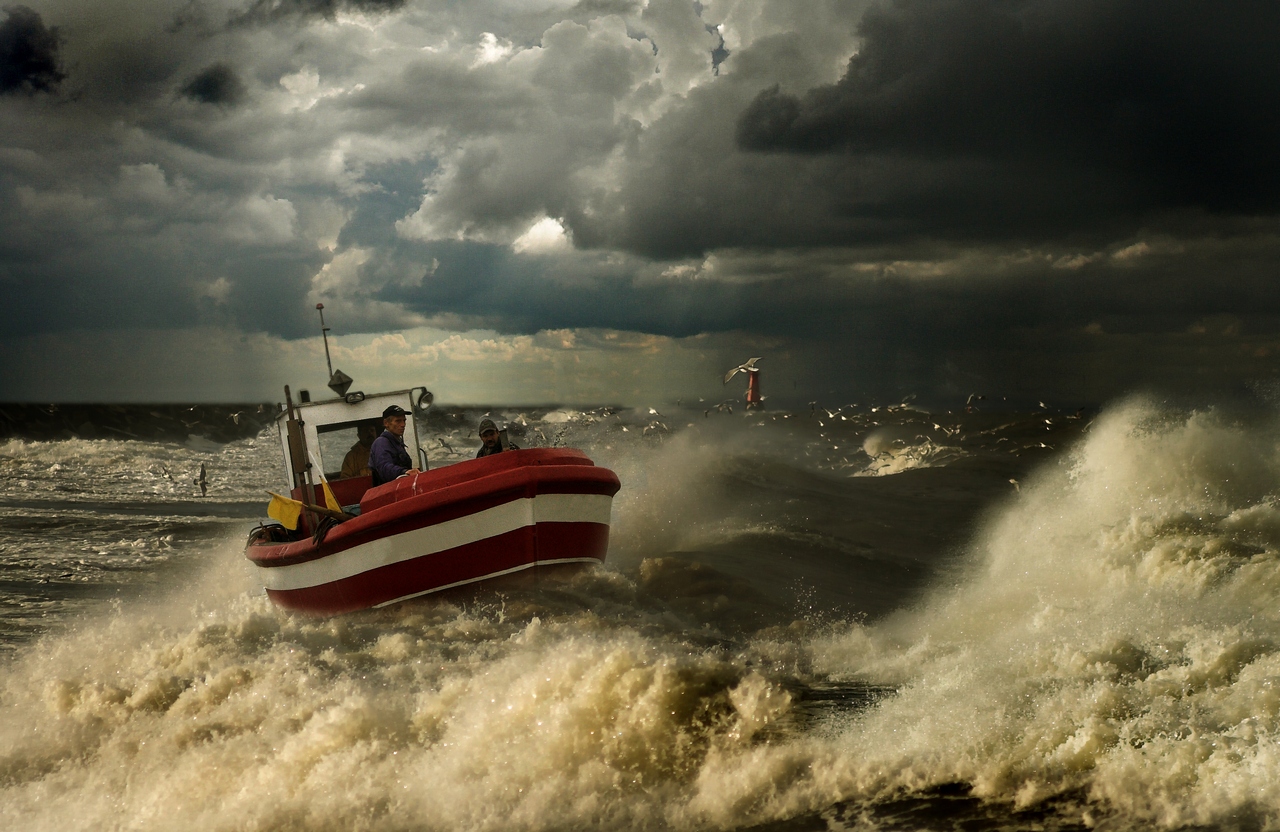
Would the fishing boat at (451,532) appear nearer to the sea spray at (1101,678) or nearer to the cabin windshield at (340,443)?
the cabin windshield at (340,443)

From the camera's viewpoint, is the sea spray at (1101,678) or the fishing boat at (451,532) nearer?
the sea spray at (1101,678)

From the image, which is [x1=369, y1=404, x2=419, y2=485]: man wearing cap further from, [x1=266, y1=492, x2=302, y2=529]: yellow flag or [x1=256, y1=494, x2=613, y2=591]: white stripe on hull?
[x1=256, y1=494, x2=613, y2=591]: white stripe on hull

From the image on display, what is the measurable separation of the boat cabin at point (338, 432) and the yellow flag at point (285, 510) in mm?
992

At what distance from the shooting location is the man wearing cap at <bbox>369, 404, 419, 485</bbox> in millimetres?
10613

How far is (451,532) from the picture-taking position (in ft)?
31.5

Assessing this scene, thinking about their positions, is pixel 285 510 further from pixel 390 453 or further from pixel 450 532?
pixel 450 532

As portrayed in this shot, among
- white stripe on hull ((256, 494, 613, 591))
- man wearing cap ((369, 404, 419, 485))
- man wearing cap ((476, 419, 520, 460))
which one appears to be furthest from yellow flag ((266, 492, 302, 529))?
man wearing cap ((476, 419, 520, 460))

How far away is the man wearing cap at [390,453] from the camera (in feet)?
34.8

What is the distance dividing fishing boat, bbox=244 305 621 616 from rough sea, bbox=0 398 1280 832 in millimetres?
342

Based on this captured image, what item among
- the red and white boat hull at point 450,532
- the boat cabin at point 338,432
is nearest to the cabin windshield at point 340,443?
the boat cabin at point 338,432

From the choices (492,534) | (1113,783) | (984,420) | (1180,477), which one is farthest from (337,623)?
(984,420)

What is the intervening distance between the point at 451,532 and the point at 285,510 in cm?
214

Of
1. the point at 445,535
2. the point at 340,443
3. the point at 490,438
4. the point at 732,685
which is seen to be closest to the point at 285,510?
the point at 340,443

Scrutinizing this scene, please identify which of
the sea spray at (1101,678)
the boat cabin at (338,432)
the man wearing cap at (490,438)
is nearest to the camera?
the sea spray at (1101,678)
